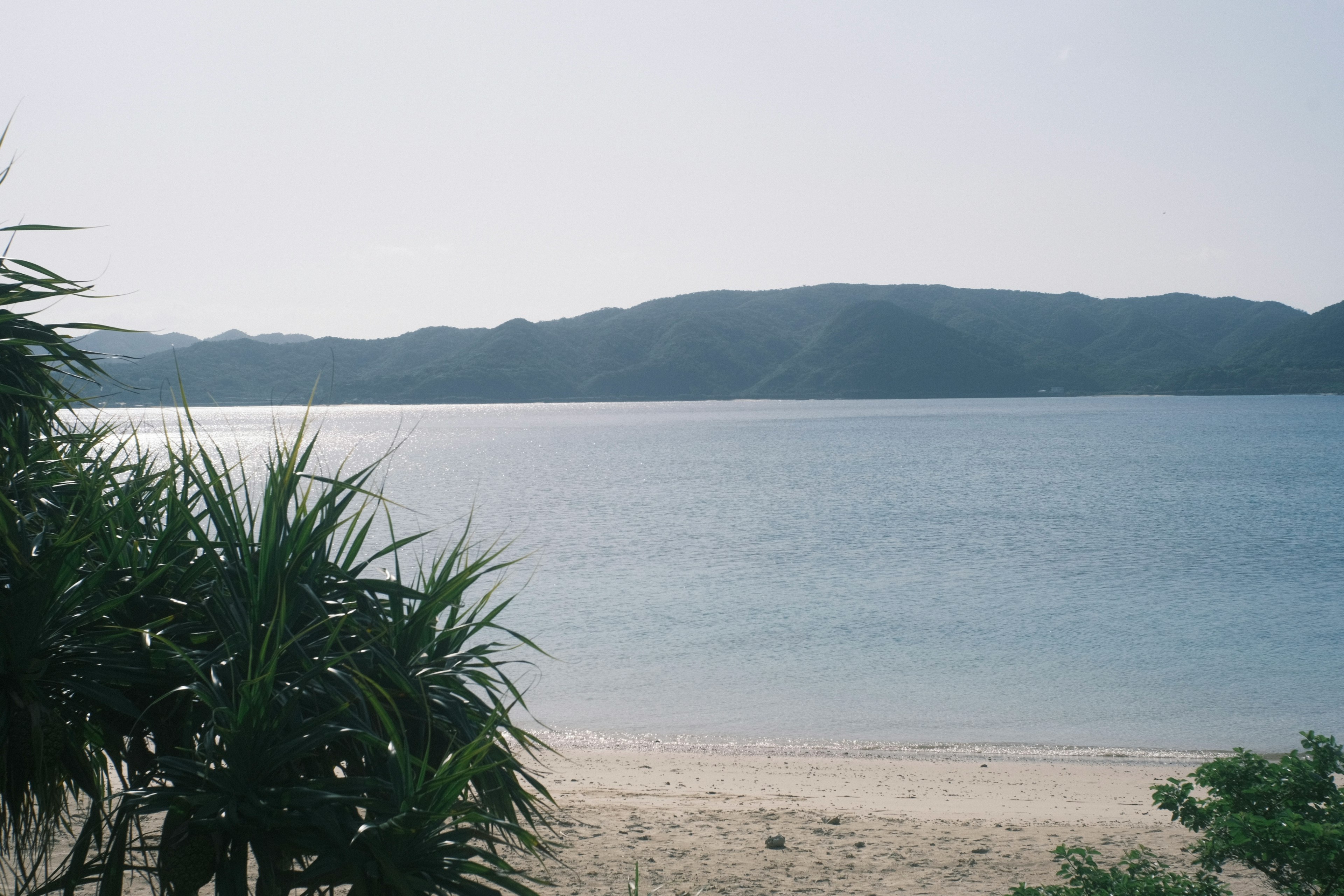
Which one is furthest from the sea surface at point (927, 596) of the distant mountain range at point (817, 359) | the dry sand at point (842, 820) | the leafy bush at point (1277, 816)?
the distant mountain range at point (817, 359)

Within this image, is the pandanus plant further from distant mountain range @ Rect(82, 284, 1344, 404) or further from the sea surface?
distant mountain range @ Rect(82, 284, 1344, 404)

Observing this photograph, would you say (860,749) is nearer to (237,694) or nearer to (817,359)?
(237,694)

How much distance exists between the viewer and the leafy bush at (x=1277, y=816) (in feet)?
13.1

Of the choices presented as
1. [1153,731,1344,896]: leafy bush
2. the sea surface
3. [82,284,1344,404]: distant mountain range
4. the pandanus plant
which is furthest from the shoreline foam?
[82,284,1344,404]: distant mountain range

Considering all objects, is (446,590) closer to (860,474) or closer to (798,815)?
(798,815)

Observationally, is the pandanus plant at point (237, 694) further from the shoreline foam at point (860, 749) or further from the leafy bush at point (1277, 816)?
the shoreline foam at point (860, 749)

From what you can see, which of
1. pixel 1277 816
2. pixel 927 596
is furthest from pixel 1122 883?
pixel 927 596

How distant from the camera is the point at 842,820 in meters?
7.51

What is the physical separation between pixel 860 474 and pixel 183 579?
4806cm

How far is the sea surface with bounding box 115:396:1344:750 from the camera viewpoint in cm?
1260

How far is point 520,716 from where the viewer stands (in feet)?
42.9

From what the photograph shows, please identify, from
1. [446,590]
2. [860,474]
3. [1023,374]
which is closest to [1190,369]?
[1023,374]

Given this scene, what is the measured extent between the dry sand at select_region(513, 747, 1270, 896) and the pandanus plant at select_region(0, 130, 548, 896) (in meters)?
1.78

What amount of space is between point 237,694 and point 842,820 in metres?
5.78
